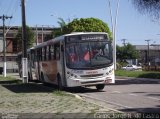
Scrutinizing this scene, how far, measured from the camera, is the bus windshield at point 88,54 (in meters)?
23.6

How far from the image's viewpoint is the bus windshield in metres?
23.6

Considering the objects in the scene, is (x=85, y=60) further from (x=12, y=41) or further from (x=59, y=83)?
(x=12, y=41)

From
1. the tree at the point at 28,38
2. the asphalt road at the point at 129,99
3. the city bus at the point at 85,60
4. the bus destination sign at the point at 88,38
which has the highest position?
the tree at the point at 28,38

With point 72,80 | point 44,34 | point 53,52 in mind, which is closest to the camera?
point 72,80

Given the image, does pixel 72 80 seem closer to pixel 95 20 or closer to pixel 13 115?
pixel 13 115

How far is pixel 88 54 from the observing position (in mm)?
23719

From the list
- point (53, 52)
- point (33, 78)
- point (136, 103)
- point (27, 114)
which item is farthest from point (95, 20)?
point (27, 114)

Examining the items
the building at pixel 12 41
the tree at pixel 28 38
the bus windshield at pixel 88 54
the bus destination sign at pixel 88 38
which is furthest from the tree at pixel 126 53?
the bus windshield at pixel 88 54

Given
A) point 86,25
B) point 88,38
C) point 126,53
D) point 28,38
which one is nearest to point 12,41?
point 28,38

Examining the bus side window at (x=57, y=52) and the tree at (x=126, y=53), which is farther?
the tree at (x=126, y=53)

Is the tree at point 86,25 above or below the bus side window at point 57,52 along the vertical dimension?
above

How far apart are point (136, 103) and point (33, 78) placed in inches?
854

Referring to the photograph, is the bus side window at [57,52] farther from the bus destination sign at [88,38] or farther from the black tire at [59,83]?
the bus destination sign at [88,38]

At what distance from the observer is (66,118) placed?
12047 millimetres
